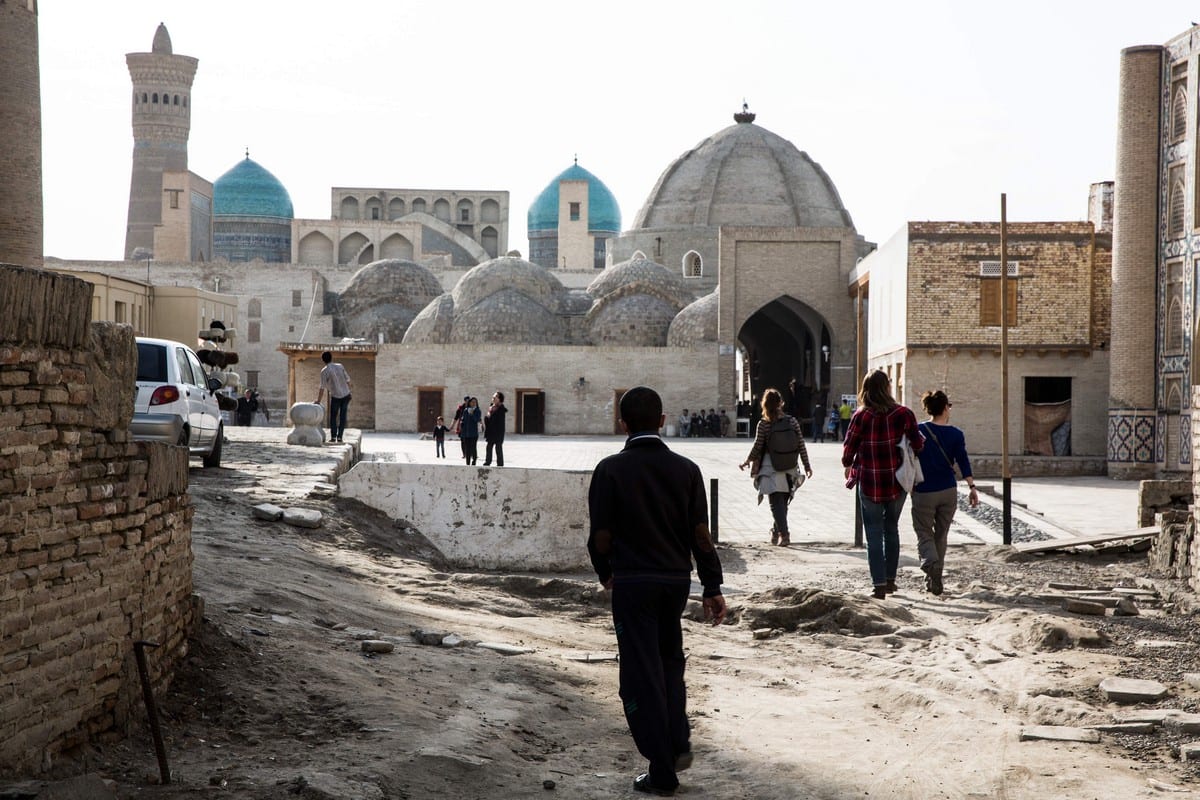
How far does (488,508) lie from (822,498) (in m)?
6.48

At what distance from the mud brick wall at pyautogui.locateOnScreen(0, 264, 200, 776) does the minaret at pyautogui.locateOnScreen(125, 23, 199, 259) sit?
193 feet

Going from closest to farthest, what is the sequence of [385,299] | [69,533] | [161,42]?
1. [69,533]
2. [385,299]
3. [161,42]

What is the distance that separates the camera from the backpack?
1119 centimetres

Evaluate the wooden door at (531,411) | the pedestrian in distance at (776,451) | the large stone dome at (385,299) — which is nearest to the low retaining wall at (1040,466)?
the pedestrian in distance at (776,451)

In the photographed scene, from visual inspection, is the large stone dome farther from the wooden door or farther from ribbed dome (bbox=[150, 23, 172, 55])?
ribbed dome (bbox=[150, 23, 172, 55])

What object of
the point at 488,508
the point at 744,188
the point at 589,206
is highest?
the point at 589,206

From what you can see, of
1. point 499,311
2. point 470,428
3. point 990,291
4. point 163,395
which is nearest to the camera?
point 163,395

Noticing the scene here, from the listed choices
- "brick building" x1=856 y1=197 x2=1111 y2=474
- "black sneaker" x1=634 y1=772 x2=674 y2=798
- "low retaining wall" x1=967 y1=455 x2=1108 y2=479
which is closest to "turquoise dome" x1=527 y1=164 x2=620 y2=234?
"brick building" x1=856 y1=197 x2=1111 y2=474

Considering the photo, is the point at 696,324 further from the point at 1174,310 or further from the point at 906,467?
the point at 906,467

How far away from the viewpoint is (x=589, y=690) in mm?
6164

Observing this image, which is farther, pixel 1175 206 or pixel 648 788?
pixel 1175 206

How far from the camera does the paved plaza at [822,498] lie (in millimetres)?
13398

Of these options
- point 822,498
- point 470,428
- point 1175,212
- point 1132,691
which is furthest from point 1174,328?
point 1132,691

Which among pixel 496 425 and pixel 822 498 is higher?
pixel 496 425
